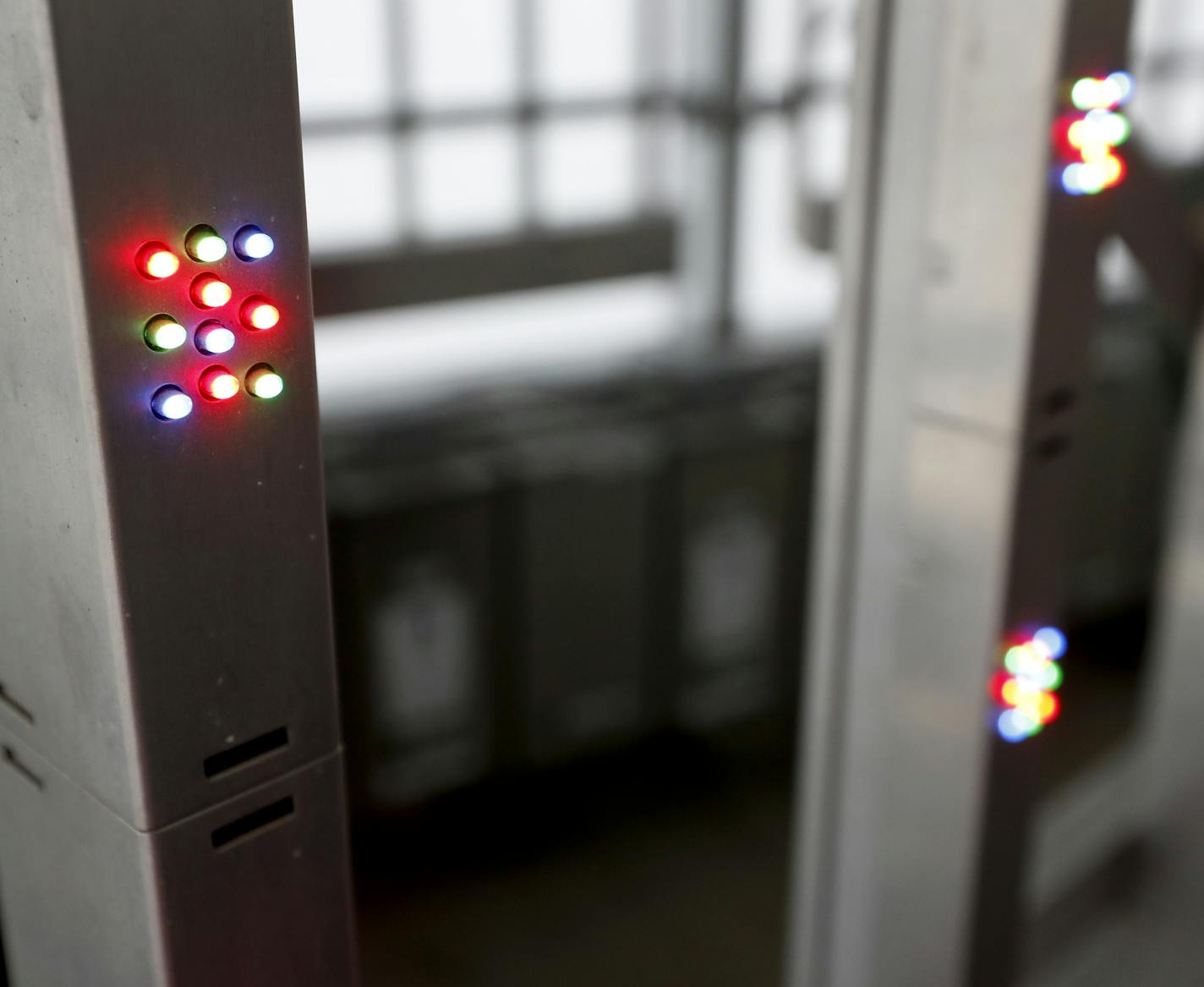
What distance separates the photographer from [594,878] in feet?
11.1

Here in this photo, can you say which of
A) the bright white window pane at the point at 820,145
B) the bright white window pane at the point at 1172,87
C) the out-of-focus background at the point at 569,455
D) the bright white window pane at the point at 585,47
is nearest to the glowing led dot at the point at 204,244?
the out-of-focus background at the point at 569,455

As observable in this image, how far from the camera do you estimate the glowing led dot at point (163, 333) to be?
0.90 metres

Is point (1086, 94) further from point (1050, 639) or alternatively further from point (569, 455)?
point (569, 455)

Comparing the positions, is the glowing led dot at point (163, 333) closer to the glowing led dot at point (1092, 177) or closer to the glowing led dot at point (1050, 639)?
the glowing led dot at point (1092, 177)

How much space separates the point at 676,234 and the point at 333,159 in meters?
1.05

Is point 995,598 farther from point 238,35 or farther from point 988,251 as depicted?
point 238,35

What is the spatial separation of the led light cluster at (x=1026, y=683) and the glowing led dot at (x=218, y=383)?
123cm

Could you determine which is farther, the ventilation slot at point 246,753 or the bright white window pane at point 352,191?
the bright white window pane at point 352,191

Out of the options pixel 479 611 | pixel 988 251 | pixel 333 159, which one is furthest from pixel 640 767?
pixel 988 251

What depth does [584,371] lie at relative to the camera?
11.6 ft

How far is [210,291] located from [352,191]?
7.46ft

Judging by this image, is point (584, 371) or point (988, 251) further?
point (584, 371)

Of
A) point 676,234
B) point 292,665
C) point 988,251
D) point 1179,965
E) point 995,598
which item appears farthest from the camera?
point 676,234

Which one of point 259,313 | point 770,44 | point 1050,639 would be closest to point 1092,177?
point 1050,639
